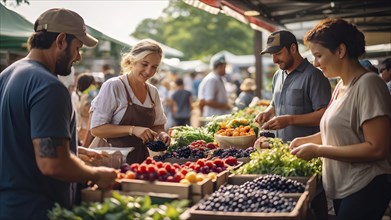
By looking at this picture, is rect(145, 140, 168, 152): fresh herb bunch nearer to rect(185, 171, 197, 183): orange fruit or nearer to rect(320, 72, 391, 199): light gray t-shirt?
rect(185, 171, 197, 183): orange fruit

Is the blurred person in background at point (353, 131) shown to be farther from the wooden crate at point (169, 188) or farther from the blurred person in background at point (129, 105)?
the blurred person in background at point (129, 105)

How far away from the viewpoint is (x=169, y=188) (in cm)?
328

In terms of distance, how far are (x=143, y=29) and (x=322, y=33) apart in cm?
6310

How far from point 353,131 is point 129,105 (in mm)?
2121

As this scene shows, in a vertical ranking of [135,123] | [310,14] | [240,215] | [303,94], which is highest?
[310,14]

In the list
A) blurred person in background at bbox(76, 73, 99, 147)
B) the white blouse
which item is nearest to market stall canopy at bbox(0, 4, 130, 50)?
blurred person in background at bbox(76, 73, 99, 147)

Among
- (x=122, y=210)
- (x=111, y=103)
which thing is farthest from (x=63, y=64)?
(x=111, y=103)

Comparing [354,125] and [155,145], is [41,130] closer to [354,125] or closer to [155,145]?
[354,125]

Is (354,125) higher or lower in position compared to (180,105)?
higher

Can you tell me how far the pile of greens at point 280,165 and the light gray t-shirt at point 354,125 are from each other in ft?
1.04

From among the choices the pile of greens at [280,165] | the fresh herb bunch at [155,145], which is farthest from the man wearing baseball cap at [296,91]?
the fresh herb bunch at [155,145]

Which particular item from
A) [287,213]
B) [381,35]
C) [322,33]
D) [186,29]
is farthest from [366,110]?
[186,29]

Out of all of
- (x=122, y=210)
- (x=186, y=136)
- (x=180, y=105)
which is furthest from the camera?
(x=180, y=105)

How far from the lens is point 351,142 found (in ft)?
11.7
